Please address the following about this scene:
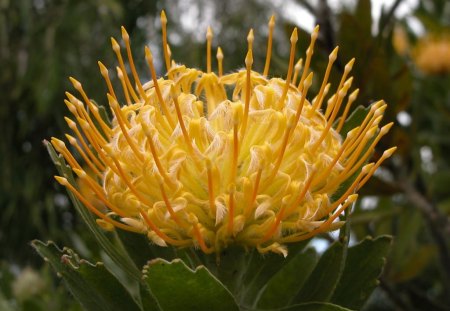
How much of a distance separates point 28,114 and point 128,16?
37.4 inches

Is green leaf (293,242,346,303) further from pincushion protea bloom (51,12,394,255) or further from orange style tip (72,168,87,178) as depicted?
orange style tip (72,168,87,178)

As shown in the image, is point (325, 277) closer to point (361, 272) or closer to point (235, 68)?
point (361, 272)

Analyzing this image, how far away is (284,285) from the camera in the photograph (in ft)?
4.40

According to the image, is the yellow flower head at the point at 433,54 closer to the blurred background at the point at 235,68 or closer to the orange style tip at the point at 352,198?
the blurred background at the point at 235,68

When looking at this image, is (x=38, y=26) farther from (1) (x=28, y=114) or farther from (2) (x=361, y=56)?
(2) (x=361, y=56)

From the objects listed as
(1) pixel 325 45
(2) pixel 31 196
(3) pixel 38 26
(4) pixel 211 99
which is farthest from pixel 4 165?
(4) pixel 211 99

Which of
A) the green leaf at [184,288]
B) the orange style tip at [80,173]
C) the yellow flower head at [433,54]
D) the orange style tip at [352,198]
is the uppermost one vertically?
the yellow flower head at [433,54]

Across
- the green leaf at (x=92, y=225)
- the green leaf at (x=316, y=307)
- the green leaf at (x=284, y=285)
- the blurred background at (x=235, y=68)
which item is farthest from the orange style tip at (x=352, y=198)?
the blurred background at (x=235, y=68)

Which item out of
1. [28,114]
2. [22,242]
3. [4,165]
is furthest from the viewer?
[28,114]

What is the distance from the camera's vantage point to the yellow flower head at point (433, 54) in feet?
11.0

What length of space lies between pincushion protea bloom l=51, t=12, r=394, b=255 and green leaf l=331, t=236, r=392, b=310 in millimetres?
132

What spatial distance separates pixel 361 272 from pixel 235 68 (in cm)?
318

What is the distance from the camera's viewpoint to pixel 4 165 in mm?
4090

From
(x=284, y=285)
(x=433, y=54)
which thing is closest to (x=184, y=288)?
(x=284, y=285)
